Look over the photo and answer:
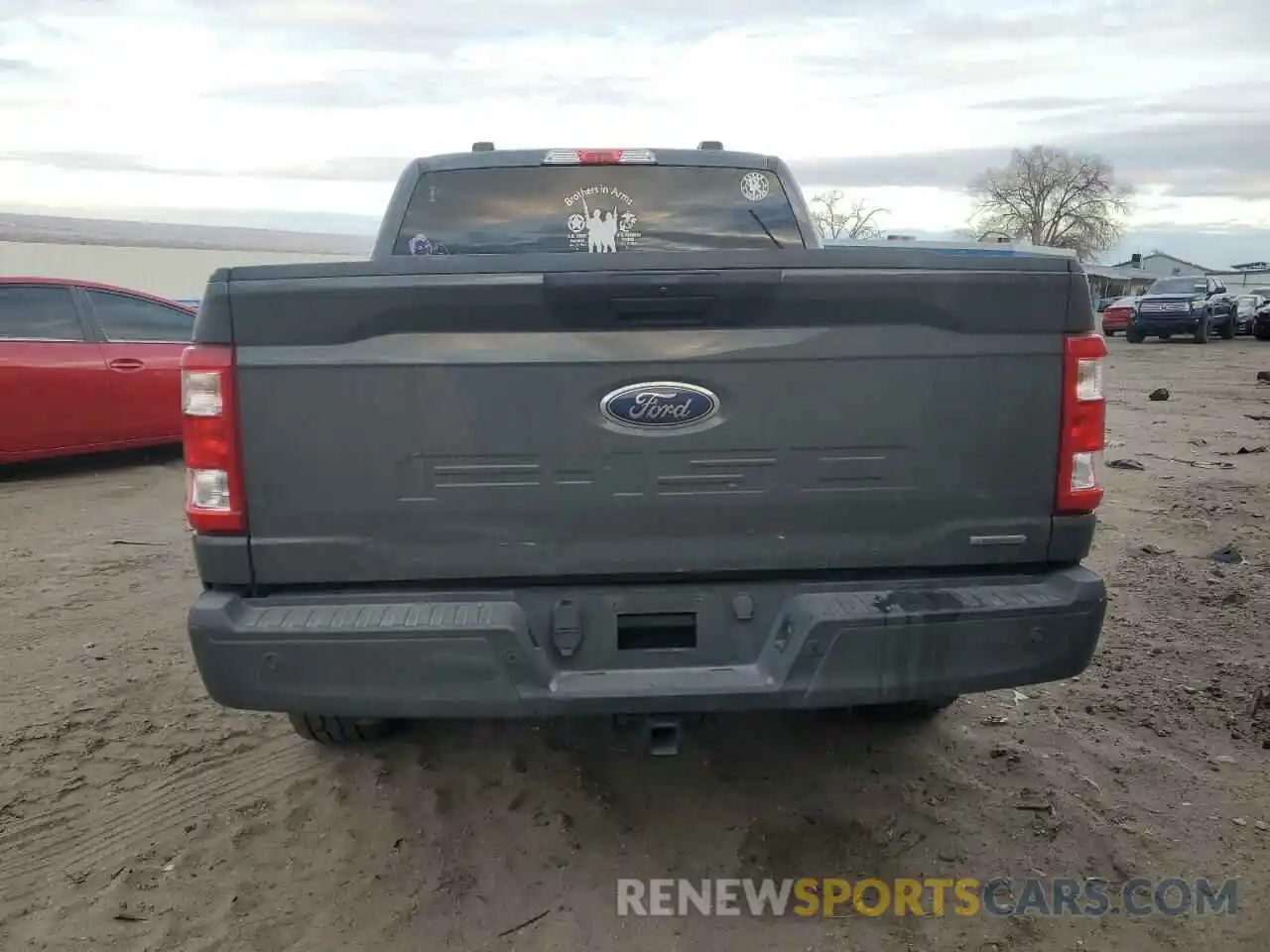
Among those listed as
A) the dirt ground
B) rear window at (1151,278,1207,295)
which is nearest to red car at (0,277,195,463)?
the dirt ground

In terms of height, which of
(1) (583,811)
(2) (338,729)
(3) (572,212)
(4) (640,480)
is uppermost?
(3) (572,212)

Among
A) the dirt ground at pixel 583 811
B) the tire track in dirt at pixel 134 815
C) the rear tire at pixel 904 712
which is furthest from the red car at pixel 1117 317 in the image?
the tire track in dirt at pixel 134 815

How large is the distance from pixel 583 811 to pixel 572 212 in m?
2.49

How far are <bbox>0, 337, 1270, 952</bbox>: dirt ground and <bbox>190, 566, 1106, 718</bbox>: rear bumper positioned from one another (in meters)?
0.63

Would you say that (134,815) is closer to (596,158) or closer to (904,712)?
(904,712)

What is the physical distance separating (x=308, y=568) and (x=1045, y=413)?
1.87 m

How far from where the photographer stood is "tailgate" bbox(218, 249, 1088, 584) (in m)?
2.42

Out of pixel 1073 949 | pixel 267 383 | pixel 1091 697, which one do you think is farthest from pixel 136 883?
pixel 1091 697

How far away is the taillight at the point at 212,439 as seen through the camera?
2412 millimetres

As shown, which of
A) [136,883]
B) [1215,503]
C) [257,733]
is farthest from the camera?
[1215,503]

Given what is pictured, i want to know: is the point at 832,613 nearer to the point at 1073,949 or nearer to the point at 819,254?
the point at 819,254

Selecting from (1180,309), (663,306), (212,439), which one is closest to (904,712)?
(663,306)

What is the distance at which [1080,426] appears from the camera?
2572 mm

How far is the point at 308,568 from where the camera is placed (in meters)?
2.53
